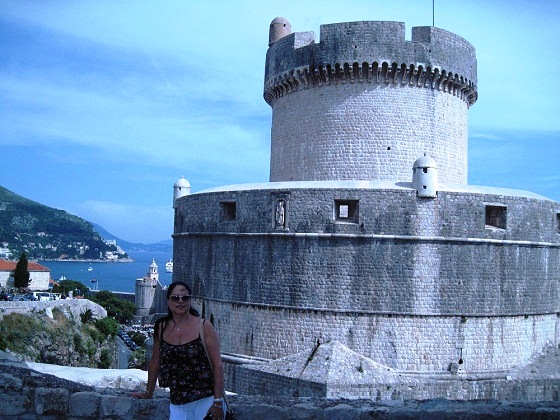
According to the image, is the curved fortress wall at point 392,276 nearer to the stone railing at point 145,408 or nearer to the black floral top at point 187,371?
the stone railing at point 145,408

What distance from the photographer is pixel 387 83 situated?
1458 centimetres

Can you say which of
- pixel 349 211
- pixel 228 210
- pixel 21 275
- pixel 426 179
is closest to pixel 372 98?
pixel 426 179

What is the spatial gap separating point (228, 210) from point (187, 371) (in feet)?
32.5

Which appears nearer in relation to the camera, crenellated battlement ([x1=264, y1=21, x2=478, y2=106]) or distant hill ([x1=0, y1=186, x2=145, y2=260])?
crenellated battlement ([x1=264, y1=21, x2=478, y2=106])

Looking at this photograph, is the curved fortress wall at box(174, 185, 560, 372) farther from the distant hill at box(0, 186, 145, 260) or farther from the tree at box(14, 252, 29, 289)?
the distant hill at box(0, 186, 145, 260)

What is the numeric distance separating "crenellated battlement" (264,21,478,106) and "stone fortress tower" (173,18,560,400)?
51mm

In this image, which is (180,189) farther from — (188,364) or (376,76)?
(188,364)

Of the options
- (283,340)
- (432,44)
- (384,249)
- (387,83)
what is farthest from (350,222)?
(432,44)

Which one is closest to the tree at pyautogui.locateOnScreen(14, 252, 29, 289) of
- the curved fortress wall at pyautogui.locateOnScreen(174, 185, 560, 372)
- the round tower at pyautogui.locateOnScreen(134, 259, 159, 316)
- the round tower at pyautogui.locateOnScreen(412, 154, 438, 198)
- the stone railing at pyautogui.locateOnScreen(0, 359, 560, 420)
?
the round tower at pyautogui.locateOnScreen(134, 259, 159, 316)

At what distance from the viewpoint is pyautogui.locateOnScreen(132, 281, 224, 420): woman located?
376 cm

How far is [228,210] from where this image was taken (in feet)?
44.7

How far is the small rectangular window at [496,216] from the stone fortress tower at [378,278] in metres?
0.02

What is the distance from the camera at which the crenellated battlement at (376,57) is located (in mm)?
14227

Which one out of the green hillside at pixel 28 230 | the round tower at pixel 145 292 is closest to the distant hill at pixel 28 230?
the green hillside at pixel 28 230
